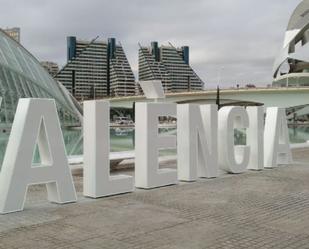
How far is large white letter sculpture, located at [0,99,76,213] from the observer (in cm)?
802

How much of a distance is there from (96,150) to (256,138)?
5.87m

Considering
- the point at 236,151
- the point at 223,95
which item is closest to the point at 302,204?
the point at 236,151

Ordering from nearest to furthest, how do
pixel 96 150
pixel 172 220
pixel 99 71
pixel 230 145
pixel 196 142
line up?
pixel 172 220 → pixel 96 150 → pixel 196 142 → pixel 230 145 → pixel 99 71

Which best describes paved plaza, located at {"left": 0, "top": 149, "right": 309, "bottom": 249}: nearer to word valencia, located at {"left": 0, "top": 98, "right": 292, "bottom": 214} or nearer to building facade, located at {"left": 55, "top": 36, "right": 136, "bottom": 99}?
word valencia, located at {"left": 0, "top": 98, "right": 292, "bottom": 214}

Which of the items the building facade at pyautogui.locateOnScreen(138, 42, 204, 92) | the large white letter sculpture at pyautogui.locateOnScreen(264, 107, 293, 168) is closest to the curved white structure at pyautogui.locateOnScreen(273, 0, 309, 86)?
the building facade at pyautogui.locateOnScreen(138, 42, 204, 92)

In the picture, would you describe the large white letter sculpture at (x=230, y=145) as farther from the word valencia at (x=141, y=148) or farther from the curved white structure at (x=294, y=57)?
the curved white structure at (x=294, y=57)

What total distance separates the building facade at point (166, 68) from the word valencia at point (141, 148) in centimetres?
11129

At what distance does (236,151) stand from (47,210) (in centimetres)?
691

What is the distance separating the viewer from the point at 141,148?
10.4 metres

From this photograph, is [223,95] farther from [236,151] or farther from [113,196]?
[113,196]

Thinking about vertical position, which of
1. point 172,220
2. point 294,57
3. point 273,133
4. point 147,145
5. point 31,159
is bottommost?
point 172,220

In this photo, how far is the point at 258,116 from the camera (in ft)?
46.1

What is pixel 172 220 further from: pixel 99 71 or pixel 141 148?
pixel 99 71

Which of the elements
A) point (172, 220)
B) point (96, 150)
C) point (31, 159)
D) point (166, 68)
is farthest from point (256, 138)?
point (166, 68)
